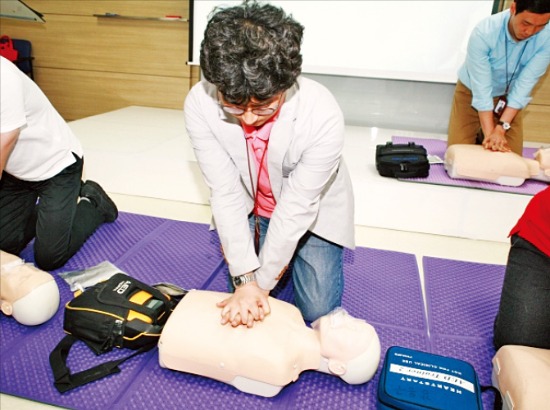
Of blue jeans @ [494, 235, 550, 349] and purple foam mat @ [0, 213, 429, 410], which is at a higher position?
blue jeans @ [494, 235, 550, 349]

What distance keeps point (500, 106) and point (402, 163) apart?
699mm

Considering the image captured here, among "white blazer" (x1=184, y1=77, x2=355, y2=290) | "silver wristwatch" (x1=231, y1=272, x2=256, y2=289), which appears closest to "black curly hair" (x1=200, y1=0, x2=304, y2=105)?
"white blazer" (x1=184, y1=77, x2=355, y2=290)

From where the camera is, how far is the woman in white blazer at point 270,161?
38.2 inches

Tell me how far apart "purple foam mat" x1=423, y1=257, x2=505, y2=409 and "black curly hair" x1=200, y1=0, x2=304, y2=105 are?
93 centimetres

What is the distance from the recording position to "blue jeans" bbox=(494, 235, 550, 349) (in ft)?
4.30

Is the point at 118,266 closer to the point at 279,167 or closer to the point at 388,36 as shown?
the point at 279,167

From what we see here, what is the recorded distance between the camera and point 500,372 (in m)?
1.21

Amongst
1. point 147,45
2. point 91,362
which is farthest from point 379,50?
point 91,362

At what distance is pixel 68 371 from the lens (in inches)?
47.8

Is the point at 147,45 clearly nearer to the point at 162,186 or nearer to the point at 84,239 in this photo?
the point at 162,186

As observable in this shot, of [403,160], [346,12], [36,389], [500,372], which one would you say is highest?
[346,12]

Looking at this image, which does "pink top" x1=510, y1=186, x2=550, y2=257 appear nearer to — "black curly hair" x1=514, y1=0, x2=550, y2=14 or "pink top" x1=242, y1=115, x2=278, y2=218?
"pink top" x1=242, y1=115, x2=278, y2=218

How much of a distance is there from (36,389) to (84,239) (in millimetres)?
761

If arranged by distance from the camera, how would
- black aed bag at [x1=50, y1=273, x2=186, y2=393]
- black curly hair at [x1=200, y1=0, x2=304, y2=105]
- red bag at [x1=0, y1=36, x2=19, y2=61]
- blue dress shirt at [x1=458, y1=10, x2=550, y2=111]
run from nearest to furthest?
black curly hair at [x1=200, y1=0, x2=304, y2=105] → black aed bag at [x1=50, y1=273, x2=186, y2=393] → blue dress shirt at [x1=458, y1=10, x2=550, y2=111] → red bag at [x1=0, y1=36, x2=19, y2=61]
